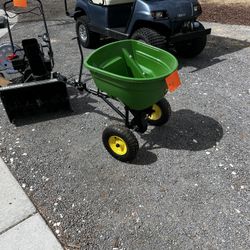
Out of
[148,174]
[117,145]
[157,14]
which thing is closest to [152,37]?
[157,14]

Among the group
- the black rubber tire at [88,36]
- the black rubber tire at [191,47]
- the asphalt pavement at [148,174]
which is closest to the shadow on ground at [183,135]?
the asphalt pavement at [148,174]

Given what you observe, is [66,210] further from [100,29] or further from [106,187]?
[100,29]

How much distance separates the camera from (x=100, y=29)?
6156mm

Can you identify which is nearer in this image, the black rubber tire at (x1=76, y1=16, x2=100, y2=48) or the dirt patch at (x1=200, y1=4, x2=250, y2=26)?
the black rubber tire at (x1=76, y1=16, x2=100, y2=48)

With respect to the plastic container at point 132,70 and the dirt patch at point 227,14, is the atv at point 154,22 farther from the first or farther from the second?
the dirt patch at point 227,14

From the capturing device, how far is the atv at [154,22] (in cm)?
500

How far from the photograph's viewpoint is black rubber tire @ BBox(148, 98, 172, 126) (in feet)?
12.3

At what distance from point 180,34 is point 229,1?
640 cm

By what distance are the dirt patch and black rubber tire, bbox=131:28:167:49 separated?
171 inches

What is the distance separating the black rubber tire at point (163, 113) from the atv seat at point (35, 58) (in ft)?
5.60

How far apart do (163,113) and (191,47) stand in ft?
8.73

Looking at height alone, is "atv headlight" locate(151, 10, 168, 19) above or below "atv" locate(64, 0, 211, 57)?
above

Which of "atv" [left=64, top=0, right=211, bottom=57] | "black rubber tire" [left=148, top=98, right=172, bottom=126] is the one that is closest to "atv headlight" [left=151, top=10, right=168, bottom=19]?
"atv" [left=64, top=0, right=211, bottom=57]

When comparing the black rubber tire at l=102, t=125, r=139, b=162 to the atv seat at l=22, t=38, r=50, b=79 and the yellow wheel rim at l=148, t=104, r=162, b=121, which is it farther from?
the atv seat at l=22, t=38, r=50, b=79
